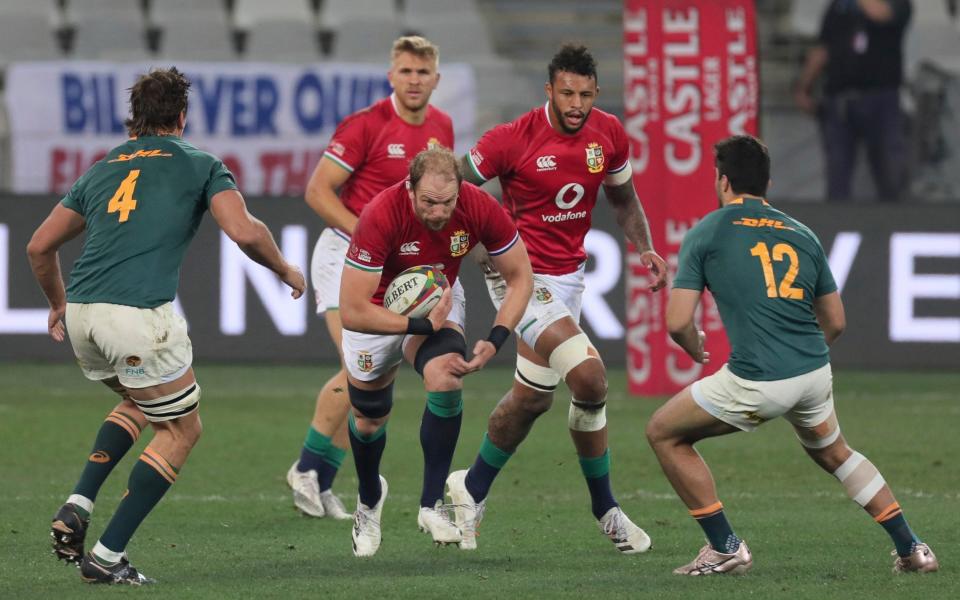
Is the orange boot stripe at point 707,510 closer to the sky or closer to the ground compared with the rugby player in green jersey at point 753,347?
closer to the ground

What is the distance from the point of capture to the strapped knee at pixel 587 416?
7.75 meters

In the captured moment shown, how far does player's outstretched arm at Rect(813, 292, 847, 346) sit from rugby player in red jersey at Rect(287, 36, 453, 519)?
9.73 feet

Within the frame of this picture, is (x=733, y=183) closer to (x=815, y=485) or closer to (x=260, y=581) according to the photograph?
(x=260, y=581)

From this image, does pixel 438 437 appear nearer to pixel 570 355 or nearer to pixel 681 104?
pixel 570 355

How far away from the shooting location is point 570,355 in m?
7.68

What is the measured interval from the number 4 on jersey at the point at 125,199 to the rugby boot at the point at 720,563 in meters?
2.63

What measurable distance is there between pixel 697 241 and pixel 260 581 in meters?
2.18

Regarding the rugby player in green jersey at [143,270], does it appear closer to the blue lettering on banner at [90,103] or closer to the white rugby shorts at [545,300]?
the white rugby shorts at [545,300]

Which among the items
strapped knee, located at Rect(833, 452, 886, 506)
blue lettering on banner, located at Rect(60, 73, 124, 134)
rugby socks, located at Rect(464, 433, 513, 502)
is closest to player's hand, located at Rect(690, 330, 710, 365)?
strapped knee, located at Rect(833, 452, 886, 506)

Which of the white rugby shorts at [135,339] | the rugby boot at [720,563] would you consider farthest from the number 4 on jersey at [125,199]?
the rugby boot at [720,563]

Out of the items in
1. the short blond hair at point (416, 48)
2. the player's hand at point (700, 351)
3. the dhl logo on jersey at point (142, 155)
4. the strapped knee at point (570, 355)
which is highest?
the short blond hair at point (416, 48)

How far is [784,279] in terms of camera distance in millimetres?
6578

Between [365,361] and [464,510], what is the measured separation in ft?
2.90

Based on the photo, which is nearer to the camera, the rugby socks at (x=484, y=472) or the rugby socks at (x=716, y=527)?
the rugby socks at (x=716, y=527)
